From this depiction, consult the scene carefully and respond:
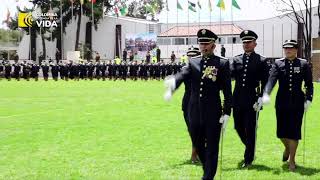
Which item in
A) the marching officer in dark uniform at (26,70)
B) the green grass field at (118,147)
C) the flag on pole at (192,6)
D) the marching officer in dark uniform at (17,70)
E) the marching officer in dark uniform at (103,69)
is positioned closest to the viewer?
the green grass field at (118,147)

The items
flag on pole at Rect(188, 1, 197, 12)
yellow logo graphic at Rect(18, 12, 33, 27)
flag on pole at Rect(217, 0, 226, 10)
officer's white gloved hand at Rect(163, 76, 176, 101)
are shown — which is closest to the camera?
officer's white gloved hand at Rect(163, 76, 176, 101)

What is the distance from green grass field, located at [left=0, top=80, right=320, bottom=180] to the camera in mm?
8922

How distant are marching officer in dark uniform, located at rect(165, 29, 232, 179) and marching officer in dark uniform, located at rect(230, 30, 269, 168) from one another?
5.97ft

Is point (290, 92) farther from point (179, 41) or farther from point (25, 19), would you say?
point (25, 19)

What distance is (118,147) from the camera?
11578mm

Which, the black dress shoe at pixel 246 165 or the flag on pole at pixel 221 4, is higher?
the flag on pole at pixel 221 4

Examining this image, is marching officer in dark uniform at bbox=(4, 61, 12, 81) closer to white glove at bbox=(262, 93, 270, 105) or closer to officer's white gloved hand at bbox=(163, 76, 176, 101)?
white glove at bbox=(262, 93, 270, 105)

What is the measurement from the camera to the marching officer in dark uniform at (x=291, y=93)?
9242mm

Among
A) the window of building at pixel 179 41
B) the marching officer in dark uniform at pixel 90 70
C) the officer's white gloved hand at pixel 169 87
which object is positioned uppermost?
the window of building at pixel 179 41

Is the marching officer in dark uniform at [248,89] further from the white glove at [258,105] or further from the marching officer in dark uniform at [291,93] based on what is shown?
the marching officer in dark uniform at [291,93]

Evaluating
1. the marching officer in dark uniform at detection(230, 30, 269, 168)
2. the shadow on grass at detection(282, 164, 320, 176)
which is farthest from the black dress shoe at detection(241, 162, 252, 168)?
the shadow on grass at detection(282, 164, 320, 176)

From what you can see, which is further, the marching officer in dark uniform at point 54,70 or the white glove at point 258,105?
the marching officer in dark uniform at point 54,70

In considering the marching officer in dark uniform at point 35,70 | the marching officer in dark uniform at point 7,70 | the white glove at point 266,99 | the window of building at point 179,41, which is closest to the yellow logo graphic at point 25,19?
the window of building at point 179,41

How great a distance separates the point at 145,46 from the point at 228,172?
208ft
